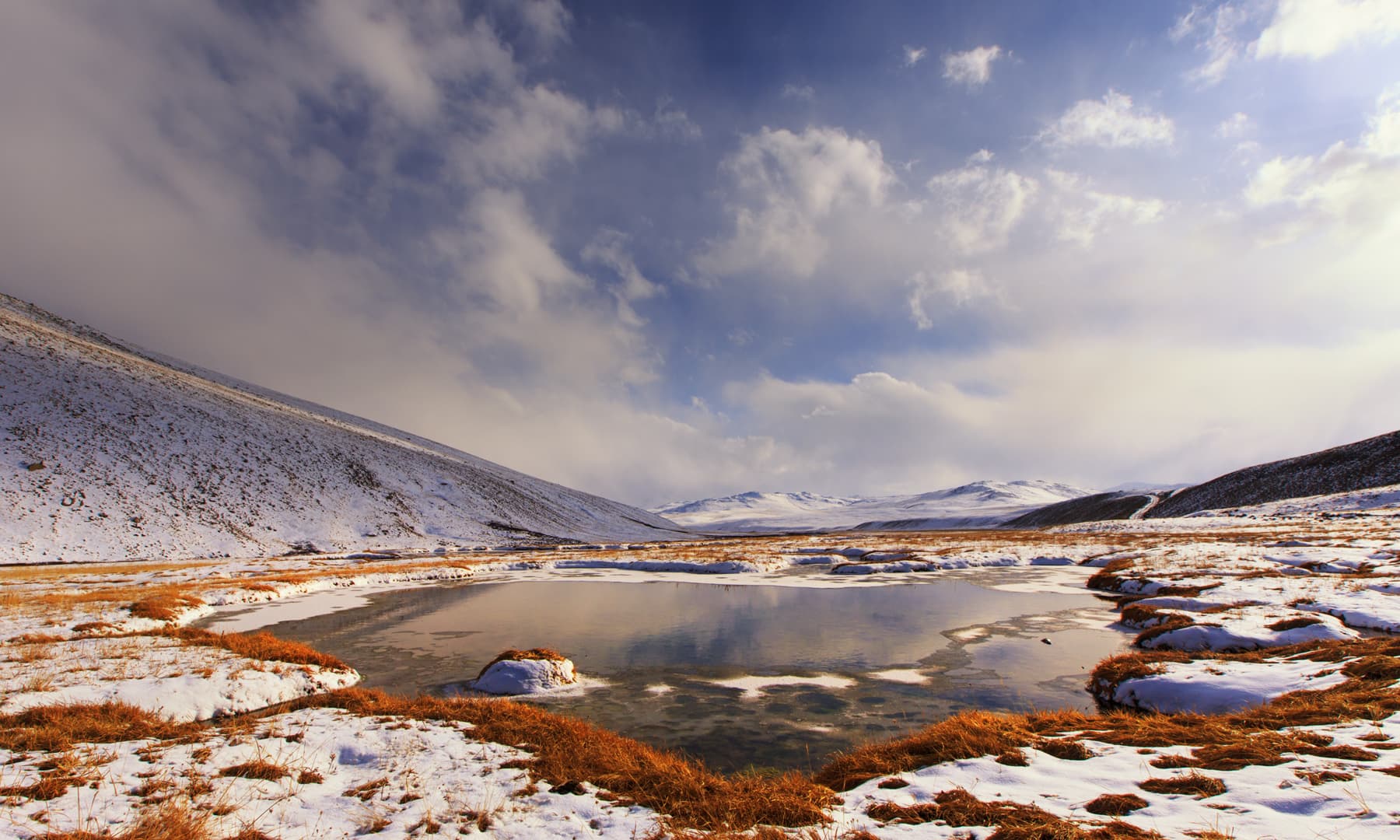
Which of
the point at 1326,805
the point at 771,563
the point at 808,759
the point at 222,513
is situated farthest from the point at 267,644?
the point at 222,513

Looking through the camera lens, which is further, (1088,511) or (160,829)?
(1088,511)

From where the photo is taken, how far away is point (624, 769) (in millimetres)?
8695

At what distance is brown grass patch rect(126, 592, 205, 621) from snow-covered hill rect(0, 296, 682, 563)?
134 feet

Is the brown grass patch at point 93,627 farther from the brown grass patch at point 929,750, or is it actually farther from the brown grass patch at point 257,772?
the brown grass patch at point 929,750

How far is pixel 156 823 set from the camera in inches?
246

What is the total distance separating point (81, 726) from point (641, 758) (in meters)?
9.63

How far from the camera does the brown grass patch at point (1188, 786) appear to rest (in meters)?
6.62

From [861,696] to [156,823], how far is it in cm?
1335

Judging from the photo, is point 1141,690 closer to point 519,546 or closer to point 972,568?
point 972,568

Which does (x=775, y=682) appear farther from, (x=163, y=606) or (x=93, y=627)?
(x=163, y=606)

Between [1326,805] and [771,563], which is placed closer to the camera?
[1326,805]

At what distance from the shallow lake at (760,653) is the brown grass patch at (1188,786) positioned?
204 inches

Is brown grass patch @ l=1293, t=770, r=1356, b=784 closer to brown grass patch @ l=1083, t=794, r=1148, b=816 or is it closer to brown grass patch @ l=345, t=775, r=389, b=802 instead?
brown grass patch @ l=1083, t=794, r=1148, b=816

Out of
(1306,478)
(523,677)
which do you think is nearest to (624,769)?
(523,677)
